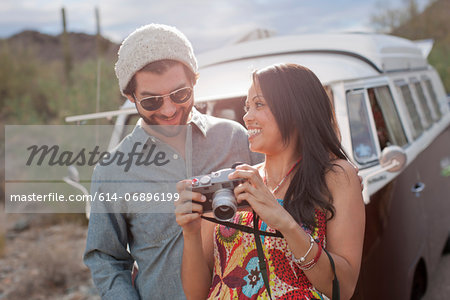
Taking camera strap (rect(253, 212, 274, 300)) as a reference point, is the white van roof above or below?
above

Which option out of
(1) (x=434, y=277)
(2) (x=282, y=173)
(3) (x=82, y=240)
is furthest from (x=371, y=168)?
(3) (x=82, y=240)

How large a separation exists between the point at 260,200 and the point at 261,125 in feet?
1.33

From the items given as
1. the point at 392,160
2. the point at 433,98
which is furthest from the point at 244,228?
the point at 433,98

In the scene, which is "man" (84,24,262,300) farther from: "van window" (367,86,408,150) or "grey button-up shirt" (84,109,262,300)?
"van window" (367,86,408,150)

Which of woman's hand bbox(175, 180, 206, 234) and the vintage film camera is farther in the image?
woman's hand bbox(175, 180, 206, 234)

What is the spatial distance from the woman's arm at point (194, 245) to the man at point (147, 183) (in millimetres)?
287

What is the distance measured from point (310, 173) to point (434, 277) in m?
3.55

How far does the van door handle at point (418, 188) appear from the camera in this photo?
3428mm

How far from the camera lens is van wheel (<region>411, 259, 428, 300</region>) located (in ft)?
11.6

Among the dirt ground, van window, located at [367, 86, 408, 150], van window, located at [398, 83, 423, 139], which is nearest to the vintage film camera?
van window, located at [367, 86, 408, 150]

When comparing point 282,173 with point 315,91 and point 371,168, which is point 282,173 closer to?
point 315,91

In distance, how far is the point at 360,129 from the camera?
10.3 ft

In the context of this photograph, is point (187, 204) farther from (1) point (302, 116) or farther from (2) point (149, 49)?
(2) point (149, 49)

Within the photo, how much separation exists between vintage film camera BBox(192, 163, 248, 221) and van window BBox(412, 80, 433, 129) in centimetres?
392
